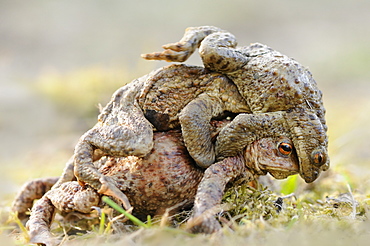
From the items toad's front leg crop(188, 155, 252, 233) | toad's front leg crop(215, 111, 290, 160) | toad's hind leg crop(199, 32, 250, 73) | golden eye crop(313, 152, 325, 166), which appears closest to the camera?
toad's front leg crop(188, 155, 252, 233)

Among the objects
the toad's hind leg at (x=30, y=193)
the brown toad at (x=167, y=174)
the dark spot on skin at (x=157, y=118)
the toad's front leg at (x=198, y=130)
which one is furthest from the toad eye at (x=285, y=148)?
the toad's hind leg at (x=30, y=193)

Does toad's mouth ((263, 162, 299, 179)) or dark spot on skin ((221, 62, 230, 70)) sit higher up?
dark spot on skin ((221, 62, 230, 70))

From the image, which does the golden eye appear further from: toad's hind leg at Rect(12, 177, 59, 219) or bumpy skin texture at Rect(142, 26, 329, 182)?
toad's hind leg at Rect(12, 177, 59, 219)

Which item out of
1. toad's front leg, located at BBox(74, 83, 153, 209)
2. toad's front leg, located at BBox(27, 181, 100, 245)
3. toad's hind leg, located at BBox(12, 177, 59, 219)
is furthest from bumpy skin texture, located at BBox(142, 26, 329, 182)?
toad's hind leg, located at BBox(12, 177, 59, 219)

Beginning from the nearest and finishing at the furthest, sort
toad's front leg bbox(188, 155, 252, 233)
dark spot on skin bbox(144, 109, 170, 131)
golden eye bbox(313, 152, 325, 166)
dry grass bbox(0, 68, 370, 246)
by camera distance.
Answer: dry grass bbox(0, 68, 370, 246), toad's front leg bbox(188, 155, 252, 233), golden eye bbox(313, 152, 325, 166), dark spot on skin bbox(144, 109, 170, 131)

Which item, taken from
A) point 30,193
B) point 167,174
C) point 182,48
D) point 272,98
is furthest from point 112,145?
point 30,193

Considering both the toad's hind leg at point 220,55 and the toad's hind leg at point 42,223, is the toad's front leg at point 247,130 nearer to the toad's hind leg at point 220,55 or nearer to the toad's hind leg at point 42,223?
the toad's hind leg at point 220,55

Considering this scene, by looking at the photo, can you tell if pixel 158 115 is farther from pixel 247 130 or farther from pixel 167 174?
pixel 247 130

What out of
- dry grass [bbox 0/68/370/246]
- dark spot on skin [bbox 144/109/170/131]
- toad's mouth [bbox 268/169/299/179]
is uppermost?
dark spot on skin [bbox 144/109/170/131]
